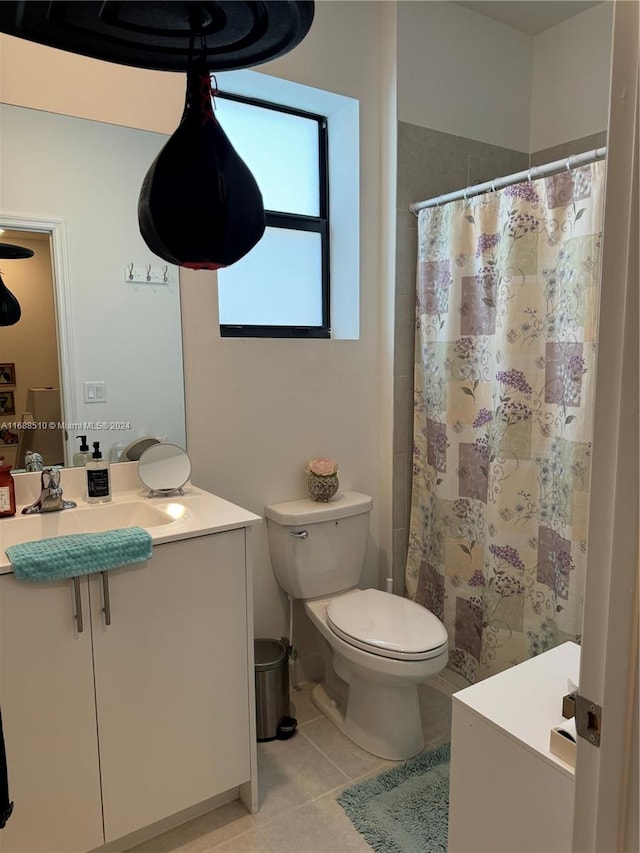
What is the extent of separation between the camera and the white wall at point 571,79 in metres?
2.29

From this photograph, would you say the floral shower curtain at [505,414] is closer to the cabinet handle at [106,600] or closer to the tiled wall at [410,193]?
the tiled wall at [410,193]

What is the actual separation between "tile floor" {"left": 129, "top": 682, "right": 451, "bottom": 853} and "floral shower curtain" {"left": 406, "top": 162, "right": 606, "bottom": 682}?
0.49 meters

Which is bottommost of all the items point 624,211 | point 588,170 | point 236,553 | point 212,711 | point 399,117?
point 212,711

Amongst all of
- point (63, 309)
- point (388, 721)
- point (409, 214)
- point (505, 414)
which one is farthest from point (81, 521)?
point (409, 214)

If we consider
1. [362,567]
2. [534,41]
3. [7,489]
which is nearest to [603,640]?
[7,489]

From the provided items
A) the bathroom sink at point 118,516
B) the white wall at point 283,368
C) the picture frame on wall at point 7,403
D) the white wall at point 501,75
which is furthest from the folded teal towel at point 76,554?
the white wall at point 501,75

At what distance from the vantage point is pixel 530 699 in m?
1.19

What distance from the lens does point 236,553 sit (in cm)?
158

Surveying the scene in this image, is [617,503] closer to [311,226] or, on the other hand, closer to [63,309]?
[63,309]

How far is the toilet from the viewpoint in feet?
5.97

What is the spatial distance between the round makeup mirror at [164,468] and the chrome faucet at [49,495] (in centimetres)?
25

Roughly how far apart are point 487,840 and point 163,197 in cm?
131

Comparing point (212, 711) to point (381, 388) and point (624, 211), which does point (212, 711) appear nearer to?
point (381, 388)

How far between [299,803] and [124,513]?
102cm
